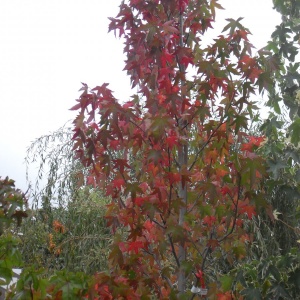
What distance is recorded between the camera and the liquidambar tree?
5.53 feet

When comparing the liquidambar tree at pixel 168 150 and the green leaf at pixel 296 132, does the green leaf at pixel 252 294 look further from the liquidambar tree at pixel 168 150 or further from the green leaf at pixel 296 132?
the green leaf at pixel 296 132

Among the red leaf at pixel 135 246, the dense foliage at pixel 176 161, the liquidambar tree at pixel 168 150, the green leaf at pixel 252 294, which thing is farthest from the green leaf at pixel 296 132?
the red leaf at pixel 135 246

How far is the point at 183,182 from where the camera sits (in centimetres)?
173

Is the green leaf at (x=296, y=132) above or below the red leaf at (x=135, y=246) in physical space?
above

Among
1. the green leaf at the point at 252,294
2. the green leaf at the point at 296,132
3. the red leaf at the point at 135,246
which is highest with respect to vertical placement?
the green leaf at the point at 296,132

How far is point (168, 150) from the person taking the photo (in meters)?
1.74

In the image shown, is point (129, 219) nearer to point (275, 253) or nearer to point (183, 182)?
point (183, 182)

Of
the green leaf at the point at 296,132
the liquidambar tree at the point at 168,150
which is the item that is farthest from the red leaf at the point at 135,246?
the green leaf at the point at 296,132

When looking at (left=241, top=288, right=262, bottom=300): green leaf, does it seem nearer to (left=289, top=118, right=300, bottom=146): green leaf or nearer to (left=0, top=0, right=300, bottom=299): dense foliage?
(left=0, top=0, right=300, bottom=299): dense foliage

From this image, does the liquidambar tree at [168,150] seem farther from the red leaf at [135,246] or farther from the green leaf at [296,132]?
the green leaf at [296,132]

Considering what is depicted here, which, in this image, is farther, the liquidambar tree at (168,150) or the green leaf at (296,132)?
the green leaf at (296,132)

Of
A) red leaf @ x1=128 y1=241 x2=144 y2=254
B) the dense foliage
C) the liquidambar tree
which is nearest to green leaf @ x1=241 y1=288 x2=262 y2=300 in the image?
the dense foliage

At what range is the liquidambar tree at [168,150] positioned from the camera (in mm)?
1685

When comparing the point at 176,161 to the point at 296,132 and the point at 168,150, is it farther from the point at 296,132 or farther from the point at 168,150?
the point at 296,132
